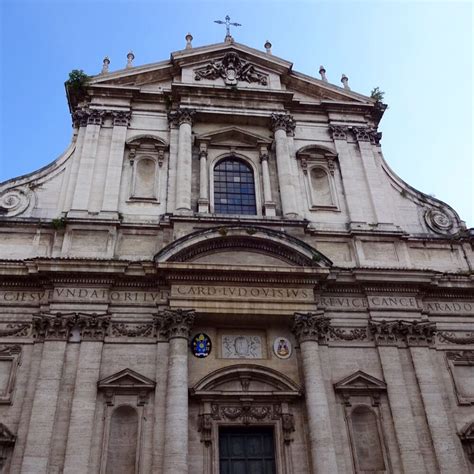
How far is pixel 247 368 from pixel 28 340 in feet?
17.4

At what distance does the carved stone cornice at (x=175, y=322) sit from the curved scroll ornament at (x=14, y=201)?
5.37m

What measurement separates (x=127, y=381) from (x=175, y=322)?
1731 mm

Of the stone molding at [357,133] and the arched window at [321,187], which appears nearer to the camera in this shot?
the arched window at [321,187]

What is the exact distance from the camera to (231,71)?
18438 mm

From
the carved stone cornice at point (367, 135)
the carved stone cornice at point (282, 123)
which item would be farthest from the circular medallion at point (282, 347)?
the carved stone cornice at point (367, 135)

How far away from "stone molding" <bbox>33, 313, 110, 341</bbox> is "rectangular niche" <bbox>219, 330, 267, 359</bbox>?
9.71 feet

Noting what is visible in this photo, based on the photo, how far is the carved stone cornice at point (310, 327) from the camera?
12906 mm

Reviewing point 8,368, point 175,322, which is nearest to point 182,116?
point 175,322

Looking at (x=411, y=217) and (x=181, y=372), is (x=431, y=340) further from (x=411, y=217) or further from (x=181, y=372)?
(x=181, y=372)

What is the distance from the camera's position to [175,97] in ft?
56.9

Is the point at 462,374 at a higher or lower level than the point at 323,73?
lower

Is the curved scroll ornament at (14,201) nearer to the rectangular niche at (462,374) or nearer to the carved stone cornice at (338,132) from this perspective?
the carved stone cornice at (338,132)

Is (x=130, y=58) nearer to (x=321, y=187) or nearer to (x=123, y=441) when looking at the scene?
(x=321, y=187)

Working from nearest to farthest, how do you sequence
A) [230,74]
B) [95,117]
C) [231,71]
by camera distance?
[95,117] < [230,74] < [231,71]
